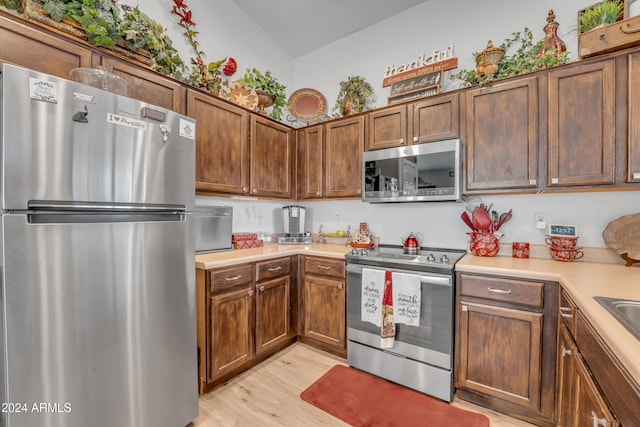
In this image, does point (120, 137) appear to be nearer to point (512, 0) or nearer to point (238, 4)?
point (238, 4)

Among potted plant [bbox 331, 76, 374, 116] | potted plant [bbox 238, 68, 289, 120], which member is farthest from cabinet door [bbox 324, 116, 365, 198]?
potted plant [bbox 238, 68, 289, 120]

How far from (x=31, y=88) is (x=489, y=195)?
2823 millimetres

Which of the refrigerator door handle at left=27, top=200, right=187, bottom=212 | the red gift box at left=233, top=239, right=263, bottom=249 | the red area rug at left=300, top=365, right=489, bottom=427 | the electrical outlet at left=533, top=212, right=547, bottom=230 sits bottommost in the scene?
the red area rug at left=300, top=365, right=489, bottom=427

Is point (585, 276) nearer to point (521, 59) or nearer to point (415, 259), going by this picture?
point (415, 259)

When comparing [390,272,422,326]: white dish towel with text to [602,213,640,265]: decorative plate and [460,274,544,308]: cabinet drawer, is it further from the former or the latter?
[602,213,640,265]: decorative plate

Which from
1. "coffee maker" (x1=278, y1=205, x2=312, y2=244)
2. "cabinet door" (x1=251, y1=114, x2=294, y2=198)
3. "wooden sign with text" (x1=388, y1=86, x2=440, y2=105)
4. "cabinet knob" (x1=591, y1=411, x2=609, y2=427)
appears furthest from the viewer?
"coffee maker" (x1=278, y1=205, x2=312, y2=244)

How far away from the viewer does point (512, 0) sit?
2.19 meters

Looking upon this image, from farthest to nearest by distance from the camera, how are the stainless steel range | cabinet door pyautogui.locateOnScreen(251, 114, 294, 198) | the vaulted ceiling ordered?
the vaulted ceiling < cabinet door pyautogui.locateOnScreen(251, 114, 294, 198) < the stainless steel range

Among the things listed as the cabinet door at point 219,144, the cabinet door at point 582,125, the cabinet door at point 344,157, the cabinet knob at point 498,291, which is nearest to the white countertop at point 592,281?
the cabinet knob at point 498,291

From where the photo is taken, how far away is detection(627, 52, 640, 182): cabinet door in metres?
1.53

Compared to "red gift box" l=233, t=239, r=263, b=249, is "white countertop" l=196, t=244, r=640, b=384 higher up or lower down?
lower down

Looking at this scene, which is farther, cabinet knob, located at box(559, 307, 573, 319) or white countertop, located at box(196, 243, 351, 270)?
white countertop, located at box(196, 243, 351, 270)

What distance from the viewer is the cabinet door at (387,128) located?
2.34 m

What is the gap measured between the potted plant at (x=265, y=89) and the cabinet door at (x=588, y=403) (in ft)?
9.29
